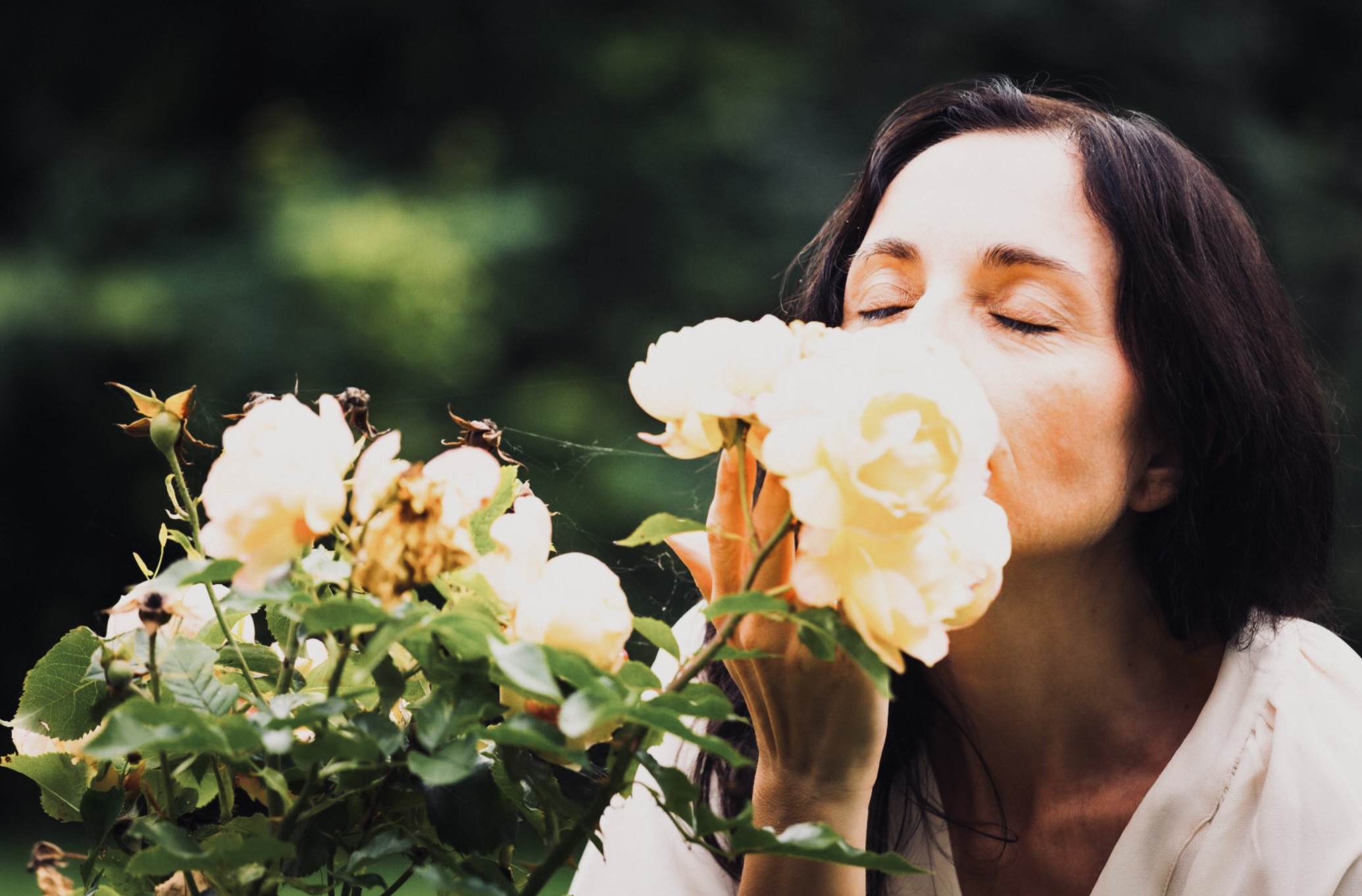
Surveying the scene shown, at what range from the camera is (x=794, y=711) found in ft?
2.43

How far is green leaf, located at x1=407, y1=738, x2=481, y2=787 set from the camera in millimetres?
464

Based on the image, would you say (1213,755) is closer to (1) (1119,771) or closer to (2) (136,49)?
(1) (1119,771)

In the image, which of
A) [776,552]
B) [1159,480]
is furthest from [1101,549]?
[776,552]

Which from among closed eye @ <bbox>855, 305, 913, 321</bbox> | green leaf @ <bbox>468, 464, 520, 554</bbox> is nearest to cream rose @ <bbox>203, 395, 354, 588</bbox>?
green leaf @ <bbox>468, 464, 520, 554</bbox>

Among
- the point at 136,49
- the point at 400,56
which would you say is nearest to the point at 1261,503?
the point at 400,56

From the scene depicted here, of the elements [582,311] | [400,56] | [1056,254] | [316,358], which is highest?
[400,56]

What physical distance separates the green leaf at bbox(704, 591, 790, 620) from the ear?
663 millimetres

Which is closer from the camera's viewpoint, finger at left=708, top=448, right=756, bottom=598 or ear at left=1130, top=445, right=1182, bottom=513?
finger at left=708, top=448, right=756, bottom=598

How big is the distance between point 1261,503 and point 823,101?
9.99 ft

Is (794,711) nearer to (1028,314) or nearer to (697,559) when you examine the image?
(697,559)

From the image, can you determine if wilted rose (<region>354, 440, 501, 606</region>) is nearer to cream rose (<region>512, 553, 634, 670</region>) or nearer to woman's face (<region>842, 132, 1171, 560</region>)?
cream rose (<region>512, 553, 634, 670</region>)

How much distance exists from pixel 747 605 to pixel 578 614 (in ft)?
0.22

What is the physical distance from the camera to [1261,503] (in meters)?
1.11

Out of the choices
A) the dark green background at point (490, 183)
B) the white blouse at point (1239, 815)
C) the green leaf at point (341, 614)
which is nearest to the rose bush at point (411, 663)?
the green leaf at point (341, 614)
